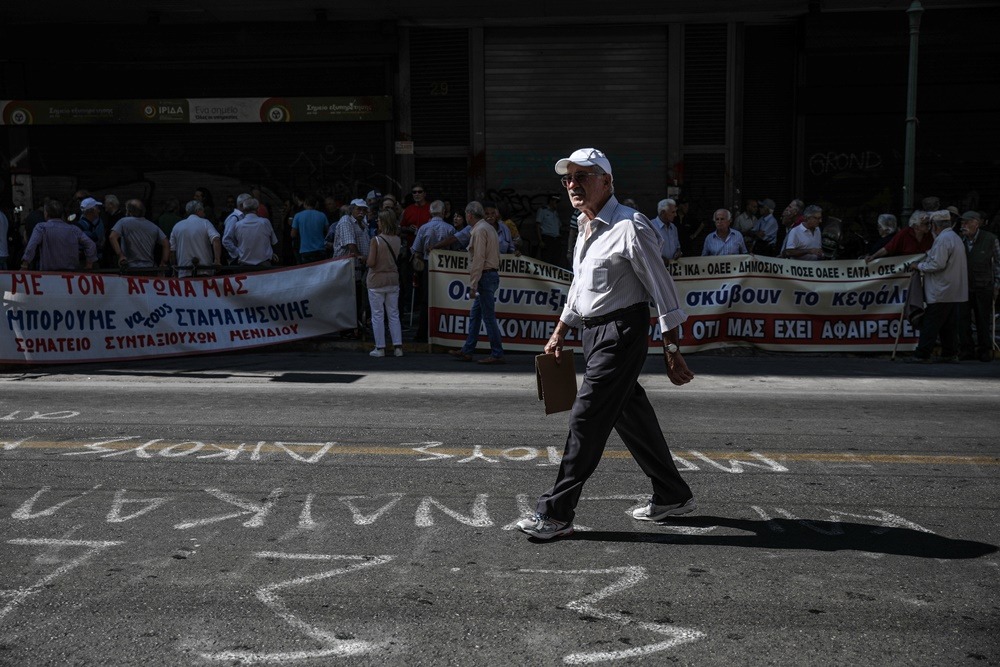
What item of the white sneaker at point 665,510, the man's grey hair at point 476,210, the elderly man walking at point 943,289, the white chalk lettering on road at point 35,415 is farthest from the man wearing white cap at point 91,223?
the white sneaker at point 665,510

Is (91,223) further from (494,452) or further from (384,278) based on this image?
(494,452)

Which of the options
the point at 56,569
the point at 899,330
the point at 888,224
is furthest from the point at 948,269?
the point at 56,569

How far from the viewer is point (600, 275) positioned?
520 centimetres

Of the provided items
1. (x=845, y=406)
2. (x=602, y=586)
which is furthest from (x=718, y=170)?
(x=602, y=586)

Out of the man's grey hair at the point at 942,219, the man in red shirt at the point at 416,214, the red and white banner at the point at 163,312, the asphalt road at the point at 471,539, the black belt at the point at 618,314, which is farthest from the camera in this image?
the man in red shirt at the point at 416,214

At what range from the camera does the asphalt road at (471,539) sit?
3863mm

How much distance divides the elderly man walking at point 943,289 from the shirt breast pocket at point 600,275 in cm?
874

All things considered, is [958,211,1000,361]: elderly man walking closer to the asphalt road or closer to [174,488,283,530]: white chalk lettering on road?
the asphalt road

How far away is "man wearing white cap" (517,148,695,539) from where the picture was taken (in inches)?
200

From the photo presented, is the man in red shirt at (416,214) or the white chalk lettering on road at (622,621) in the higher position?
the man in red shirt at (416,214)

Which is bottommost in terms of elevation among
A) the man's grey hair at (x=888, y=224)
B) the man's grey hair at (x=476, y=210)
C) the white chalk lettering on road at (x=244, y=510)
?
the white chalk lettering on road at (x=244, y=510)

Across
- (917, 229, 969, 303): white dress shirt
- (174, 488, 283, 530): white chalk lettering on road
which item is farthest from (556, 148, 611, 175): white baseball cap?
(917, 229, 969, 303): white dress shirt

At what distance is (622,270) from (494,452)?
2.20m

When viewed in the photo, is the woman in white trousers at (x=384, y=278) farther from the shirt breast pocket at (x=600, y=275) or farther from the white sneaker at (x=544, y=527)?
the white sneaker at (x=544, y=527)
